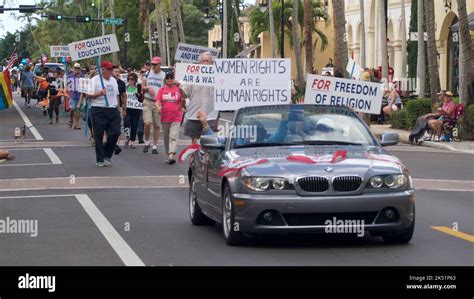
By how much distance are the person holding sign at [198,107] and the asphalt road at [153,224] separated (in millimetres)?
918

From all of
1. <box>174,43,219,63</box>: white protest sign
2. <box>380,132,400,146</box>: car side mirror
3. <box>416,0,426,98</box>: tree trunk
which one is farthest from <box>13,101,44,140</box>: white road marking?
<box>380,132,400,146</box>: car side mirror

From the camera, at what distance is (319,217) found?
448 inches

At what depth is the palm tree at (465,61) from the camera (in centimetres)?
3331

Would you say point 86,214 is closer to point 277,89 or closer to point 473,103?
point 277,89

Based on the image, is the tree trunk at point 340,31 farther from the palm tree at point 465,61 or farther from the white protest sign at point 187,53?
the white protest sign at point 187,53

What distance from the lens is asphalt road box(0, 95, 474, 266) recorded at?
11086 millimetres

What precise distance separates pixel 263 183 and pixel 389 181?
1.25 meters

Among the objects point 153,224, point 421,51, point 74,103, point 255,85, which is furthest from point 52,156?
point 421,51

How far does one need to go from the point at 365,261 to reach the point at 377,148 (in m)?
2.06

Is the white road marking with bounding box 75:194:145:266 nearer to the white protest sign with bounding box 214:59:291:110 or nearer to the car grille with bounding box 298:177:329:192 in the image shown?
the car grille with bounding box 298:177:329:192

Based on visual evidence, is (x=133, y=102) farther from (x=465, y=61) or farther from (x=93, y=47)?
(x=465, y=61)

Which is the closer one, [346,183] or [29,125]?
[346,183]

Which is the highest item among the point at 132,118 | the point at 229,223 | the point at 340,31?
the point at 340,31

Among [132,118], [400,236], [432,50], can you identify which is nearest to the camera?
[400,236]
